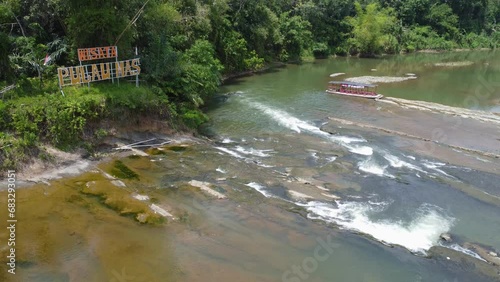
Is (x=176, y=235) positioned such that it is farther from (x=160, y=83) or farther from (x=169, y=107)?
(x=160, y=83)

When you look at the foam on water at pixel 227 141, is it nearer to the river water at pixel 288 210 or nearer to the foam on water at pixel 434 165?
the river water at pixel 288 210

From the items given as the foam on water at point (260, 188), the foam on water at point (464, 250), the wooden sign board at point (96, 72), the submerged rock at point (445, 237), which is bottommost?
the foam on water at point (464, 250)

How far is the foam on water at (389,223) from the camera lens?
14.2 meters

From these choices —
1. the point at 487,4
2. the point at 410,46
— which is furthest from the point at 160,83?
the point at 487,4

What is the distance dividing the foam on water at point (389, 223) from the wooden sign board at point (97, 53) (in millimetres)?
13453

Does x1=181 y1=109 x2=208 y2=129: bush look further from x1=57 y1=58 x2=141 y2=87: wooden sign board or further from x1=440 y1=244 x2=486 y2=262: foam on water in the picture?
x1=440 y1=244 x2=486 y2=262: foam on water

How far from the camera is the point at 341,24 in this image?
6862 cm

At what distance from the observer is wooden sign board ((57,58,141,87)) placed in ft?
66.6

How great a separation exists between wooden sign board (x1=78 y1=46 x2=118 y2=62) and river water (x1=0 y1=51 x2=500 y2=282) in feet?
19.8

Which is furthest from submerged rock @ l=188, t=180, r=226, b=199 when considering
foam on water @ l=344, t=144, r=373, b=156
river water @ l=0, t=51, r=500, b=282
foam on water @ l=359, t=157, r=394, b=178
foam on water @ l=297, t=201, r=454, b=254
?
foam on water @ l=344, t=144, r=373, b=156

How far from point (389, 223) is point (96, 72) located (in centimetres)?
1621

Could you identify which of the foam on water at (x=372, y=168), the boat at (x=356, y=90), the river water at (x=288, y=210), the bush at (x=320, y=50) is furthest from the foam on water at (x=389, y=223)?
the bush at (x=320, y=50)

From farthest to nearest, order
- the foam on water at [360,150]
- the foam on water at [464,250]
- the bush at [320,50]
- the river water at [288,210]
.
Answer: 1. the bush at [320,50]
2. the foam on water at [360,150]
3. the foam on water at [464,250]
4. the river water at [288,210]

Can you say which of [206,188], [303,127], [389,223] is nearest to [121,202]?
[206,188]
